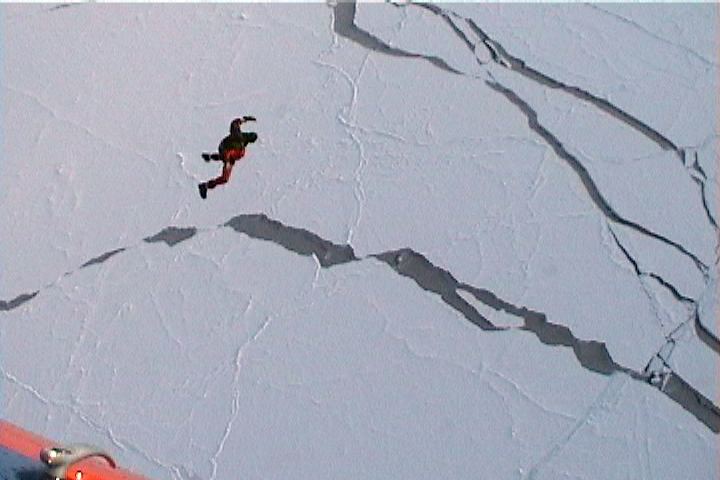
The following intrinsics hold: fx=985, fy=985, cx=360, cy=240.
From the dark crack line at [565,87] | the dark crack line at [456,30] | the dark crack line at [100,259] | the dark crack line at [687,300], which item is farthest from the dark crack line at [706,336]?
the dark crack line at [100,259]

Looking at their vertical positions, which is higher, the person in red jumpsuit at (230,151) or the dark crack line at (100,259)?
the person in red jumpsuit at (230,151)

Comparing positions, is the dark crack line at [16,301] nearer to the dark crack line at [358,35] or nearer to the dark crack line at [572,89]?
the dark crack line at [358,35]

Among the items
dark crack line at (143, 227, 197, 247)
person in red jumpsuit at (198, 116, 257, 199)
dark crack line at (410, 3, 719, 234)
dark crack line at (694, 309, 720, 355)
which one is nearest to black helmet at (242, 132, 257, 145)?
person in red jumpsuit at (198, 116, 257, 199)

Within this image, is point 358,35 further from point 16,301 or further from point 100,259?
point 16,301

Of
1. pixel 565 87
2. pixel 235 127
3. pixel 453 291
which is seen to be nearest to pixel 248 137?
pixel 235 127

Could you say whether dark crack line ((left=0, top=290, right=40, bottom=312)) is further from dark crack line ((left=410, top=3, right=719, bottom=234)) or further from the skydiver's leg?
dark crack line ((left=410, top=3, right=719, bottom=234))

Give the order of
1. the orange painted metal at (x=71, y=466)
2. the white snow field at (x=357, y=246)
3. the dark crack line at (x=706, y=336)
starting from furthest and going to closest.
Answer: the dark crack line at (x=706, y=336)
the white snow field at (x=357, y=246)
the orange painted metal at (x=71, y=466)

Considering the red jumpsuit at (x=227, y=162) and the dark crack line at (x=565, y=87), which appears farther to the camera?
the dark crack line at (x=565, y=87)

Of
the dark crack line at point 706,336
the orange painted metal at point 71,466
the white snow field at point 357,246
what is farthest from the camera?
the dark crack line at point 706,336
